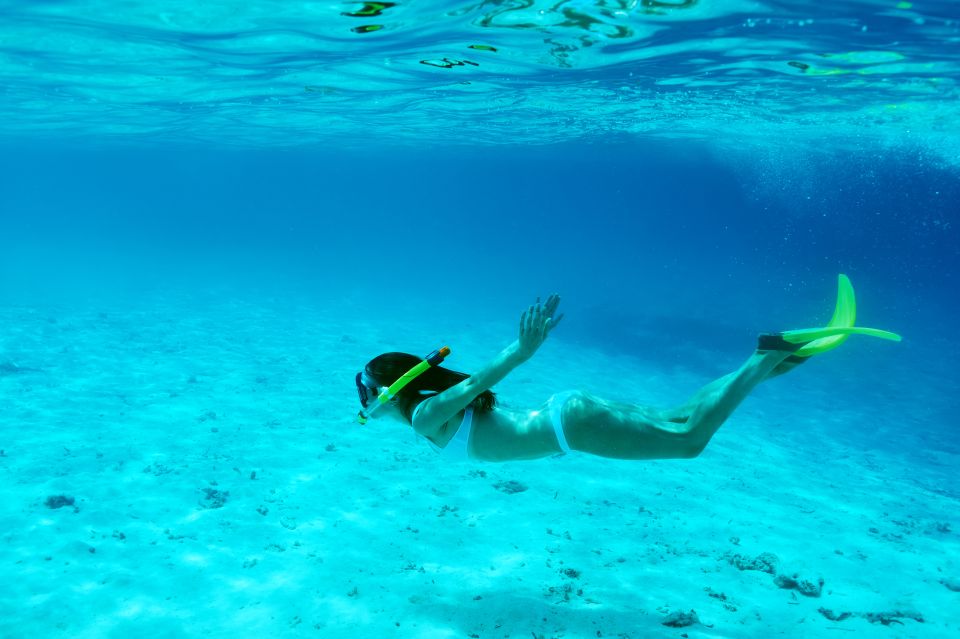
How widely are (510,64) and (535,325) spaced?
15.2m

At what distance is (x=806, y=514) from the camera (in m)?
10.2

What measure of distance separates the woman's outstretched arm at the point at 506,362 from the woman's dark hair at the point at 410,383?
399mm

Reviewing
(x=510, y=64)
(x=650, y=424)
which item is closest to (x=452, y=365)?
(x=510, y=64)

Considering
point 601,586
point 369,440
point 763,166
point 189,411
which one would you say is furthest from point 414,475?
point 763,166

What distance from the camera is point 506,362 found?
4.41 m

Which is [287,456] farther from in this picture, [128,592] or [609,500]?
[609,500]

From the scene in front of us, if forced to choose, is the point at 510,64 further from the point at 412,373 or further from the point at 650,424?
the point at 412,373

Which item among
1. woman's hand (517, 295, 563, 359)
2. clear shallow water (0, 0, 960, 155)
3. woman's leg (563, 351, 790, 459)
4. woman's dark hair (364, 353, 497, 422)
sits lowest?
woman's leg (563, 351, 790, 459)

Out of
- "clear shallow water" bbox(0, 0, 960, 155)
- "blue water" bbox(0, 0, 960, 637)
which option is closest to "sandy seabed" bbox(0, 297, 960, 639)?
"blue water" bbox(0, 0, 960, 637)

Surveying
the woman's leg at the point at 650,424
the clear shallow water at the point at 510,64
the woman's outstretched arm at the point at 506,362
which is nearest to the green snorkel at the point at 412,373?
the woman's outstretched arm at the point at 506,362

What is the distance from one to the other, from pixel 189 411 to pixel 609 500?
989cm

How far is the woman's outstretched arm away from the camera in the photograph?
430 cm

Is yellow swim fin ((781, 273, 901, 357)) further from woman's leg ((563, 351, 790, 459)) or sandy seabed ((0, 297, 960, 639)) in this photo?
sandy seabed ((0, 297, 960, 639))

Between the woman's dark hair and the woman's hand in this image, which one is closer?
the woman's hand
